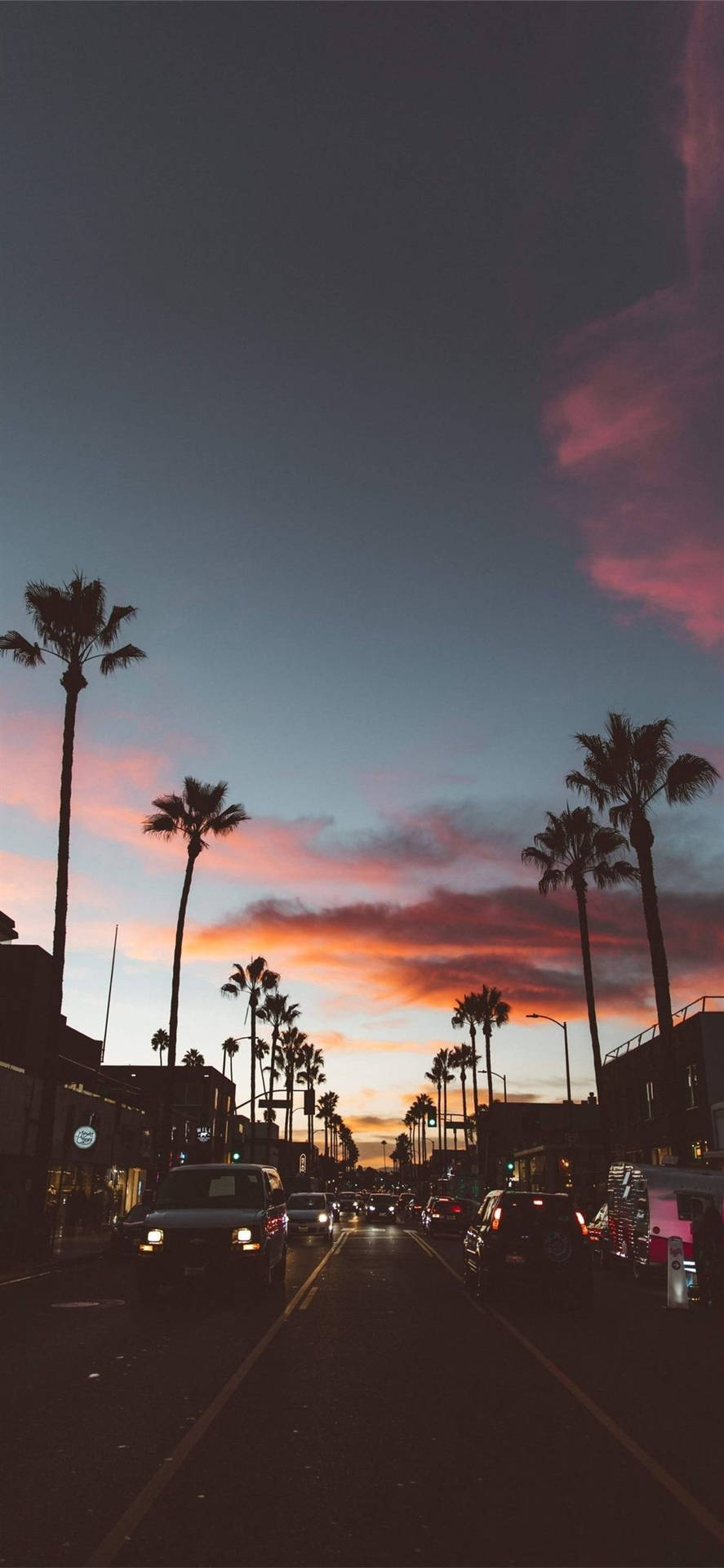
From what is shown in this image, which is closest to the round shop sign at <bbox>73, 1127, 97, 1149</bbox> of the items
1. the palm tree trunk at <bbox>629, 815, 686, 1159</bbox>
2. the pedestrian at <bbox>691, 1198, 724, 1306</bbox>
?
the palm tree trunk at <bbox>629, 815, 686, 1159</bbox>

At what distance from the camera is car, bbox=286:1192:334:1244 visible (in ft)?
136

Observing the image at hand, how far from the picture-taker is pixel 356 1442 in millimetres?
8070

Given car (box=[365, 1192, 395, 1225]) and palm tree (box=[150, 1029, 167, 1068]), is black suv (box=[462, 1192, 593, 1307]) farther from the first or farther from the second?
palm tree (box=[150, 1029, 167, 1068])

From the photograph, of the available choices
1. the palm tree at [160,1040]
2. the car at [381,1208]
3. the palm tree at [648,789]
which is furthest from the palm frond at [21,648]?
the palm tree at [160,1040]

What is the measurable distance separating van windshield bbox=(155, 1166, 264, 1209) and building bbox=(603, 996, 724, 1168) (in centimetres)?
2059

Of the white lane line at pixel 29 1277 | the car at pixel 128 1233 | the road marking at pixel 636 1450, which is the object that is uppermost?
the car at pixel 128 1233

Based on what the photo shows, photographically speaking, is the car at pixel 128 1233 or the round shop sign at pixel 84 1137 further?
the round shop sign at pixel 84 1137

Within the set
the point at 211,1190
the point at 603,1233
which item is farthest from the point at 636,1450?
the point at 603,1233

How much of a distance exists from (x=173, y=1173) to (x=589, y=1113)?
90.4 m

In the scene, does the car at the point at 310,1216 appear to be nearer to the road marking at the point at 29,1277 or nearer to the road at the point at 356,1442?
the road marking at the point at 29,1277

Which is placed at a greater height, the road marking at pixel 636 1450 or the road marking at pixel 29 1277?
the road marking at pixel 29 1277

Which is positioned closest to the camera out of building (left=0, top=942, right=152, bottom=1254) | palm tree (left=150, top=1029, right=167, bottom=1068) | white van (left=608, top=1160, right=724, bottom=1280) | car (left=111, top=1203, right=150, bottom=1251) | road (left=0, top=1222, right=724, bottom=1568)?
road (left=0, top=1222, right=724, bottom=1568)

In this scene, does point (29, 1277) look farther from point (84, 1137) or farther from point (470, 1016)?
point (470, 1016)

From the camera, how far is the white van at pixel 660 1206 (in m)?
22.8
